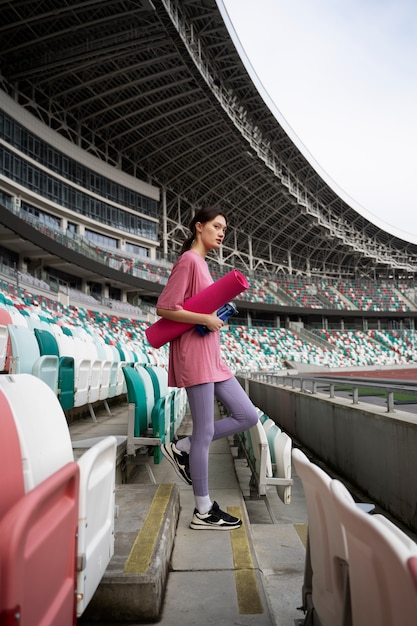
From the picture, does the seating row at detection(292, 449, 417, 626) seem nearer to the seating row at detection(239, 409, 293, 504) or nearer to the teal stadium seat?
the seating row at detection(239, 409, 293, 504)

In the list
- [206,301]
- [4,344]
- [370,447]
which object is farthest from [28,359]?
[370,447]

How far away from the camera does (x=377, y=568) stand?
35.9 inches

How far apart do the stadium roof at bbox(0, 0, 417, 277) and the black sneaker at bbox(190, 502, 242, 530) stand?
24.7m

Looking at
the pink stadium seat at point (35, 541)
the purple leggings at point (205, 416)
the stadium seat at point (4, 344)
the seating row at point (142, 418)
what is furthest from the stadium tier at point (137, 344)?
the pink stadium seat at point (35, 541)

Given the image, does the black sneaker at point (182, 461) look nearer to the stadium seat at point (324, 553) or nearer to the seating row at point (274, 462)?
the seating row at point (274, 462)

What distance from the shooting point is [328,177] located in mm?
48188

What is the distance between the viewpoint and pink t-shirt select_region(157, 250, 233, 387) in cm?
259

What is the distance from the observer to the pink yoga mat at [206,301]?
2.55 m

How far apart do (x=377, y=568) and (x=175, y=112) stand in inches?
1395

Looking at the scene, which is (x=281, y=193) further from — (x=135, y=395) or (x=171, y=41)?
(x=135, y=395)

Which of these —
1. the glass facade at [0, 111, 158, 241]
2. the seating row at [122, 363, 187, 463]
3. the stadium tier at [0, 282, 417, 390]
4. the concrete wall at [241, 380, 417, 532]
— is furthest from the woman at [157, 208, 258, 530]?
the glass facade at [0, 111, 158, 241]

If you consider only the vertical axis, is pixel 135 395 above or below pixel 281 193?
below

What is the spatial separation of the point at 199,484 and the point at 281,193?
148 feet

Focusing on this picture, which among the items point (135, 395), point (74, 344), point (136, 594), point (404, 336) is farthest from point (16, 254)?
point (404, 336)
